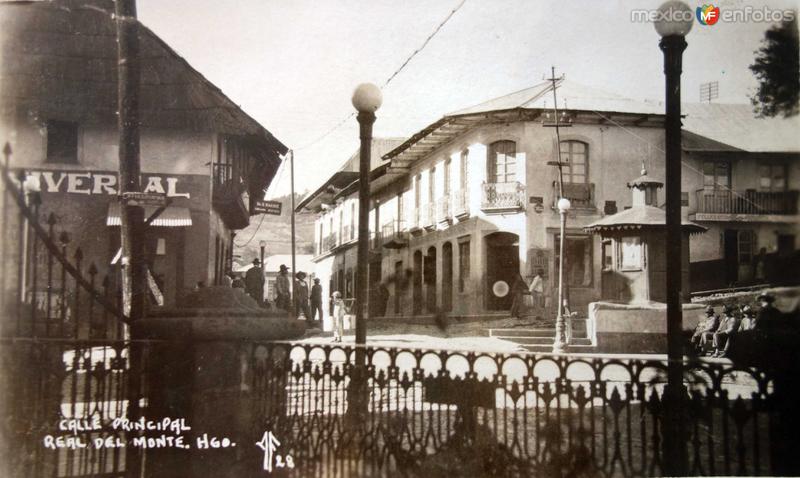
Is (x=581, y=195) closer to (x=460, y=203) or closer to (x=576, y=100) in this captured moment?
(x=576, y=100)

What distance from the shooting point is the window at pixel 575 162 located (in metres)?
5.62

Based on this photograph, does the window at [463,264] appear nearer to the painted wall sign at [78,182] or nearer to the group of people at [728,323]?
the group of people at [728,323]

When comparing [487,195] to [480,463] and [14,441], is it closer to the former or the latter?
[480,463]

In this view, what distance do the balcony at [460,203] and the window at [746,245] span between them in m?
3.53

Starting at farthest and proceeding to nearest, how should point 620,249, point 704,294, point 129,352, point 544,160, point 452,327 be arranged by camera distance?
point 452,327, point 544,160, point 620,249, point 704,294, point 129,352

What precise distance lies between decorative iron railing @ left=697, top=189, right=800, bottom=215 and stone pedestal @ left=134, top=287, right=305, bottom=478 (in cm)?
367

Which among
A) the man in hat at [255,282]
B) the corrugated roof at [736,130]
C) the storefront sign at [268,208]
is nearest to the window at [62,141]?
the storefront sign at [268,208]

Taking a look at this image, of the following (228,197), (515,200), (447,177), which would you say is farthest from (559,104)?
(228,197)

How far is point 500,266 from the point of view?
6.86m

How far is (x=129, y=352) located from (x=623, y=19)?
13.7ft

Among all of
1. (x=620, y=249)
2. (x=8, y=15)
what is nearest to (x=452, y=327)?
(x=620, y=249)

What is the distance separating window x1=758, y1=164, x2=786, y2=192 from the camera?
4.01 metres

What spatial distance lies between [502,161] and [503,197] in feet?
2.09

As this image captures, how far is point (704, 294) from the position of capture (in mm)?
5000
